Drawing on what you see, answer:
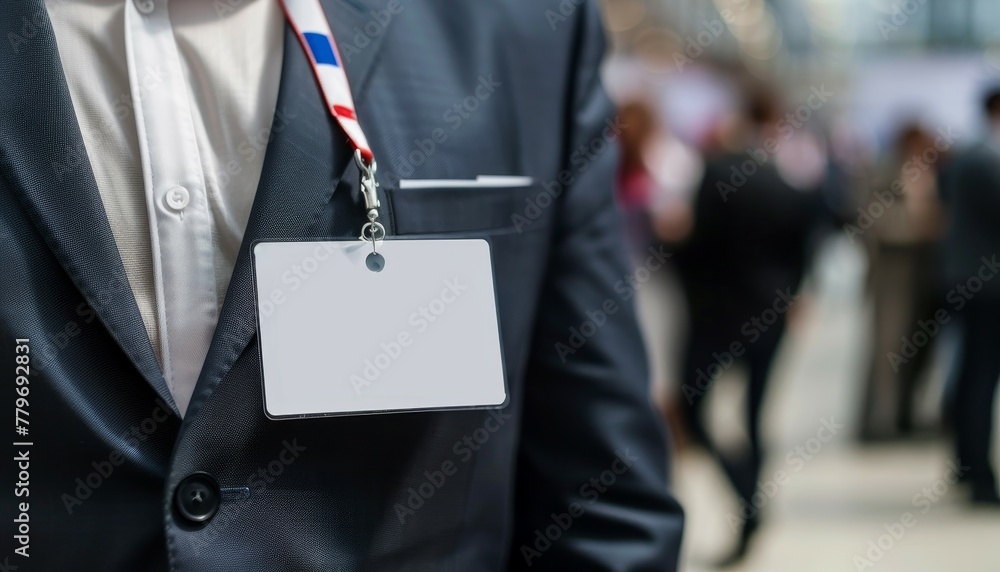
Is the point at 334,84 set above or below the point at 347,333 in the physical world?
above

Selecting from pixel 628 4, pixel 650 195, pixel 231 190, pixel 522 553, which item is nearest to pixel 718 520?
pixel 650 195

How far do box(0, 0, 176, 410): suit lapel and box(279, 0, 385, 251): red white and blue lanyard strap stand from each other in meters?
0.22

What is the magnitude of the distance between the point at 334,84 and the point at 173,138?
0.52 feet

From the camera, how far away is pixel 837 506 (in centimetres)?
489

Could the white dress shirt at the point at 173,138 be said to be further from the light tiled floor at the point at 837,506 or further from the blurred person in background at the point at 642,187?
the blurred person in background at the point at 642,187

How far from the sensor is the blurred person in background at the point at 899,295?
6090 millimetres

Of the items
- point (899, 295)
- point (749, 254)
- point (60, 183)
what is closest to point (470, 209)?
point (60, 183)

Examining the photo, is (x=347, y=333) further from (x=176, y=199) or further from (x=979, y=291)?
(x=979, y=291)

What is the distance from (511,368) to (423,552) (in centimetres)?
21

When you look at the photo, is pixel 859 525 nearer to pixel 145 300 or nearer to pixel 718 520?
pixel 718 520

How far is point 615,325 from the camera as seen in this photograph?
50.2 inches

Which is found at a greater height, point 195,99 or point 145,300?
point 195,99

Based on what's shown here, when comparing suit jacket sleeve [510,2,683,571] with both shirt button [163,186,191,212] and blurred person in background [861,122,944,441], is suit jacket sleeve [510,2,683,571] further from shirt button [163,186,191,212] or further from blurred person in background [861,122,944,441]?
blurred person in background [861,122,944,441]

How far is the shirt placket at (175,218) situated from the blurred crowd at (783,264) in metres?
3.58
